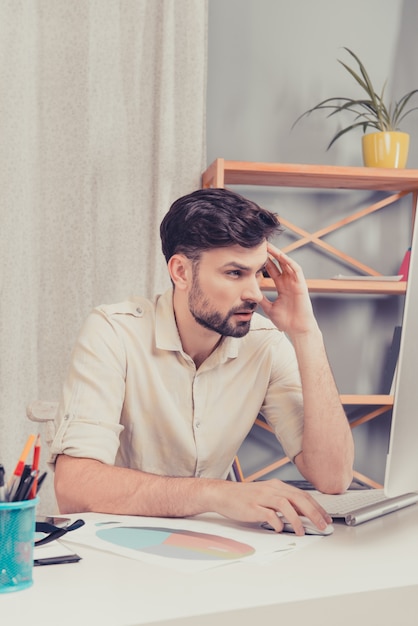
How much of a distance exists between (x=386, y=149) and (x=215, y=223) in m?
1.24

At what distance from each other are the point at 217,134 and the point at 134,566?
2.14 meters

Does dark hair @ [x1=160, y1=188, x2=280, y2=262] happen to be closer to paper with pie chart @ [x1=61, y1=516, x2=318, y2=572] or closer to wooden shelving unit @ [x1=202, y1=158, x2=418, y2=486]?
paper with pie chart @ [x1=61, y1=516, x2=318, y2=572]

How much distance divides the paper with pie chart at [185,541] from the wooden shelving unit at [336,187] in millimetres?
1456

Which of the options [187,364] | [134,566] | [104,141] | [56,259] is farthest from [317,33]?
[134,566]

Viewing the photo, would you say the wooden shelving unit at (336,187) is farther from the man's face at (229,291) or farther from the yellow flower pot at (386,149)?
the man's face at (229,291)

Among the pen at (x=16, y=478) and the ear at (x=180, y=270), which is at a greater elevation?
the ear at (x=180, y=270)

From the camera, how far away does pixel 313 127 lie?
2.80 meters

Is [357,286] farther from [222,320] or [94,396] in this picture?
[94,396]

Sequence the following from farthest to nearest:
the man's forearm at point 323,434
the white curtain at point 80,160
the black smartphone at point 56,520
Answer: the white curtain at point 80,160, the man's forearm at point 323,434, the black smartphone at point 56,520

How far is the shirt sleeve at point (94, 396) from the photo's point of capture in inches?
51.8

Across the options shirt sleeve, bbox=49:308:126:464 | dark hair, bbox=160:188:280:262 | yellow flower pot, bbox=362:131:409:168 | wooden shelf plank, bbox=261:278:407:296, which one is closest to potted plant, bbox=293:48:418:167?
yellow flower pot, bbox=362:131:409:168

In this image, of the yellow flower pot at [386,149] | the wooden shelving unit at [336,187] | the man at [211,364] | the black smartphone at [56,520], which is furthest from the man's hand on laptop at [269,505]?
the yellow flower pot at [386,149]

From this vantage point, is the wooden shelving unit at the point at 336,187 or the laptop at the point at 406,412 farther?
the wooden shelving unit at the point at 336,187

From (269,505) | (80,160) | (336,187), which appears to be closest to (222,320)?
(269,505)
